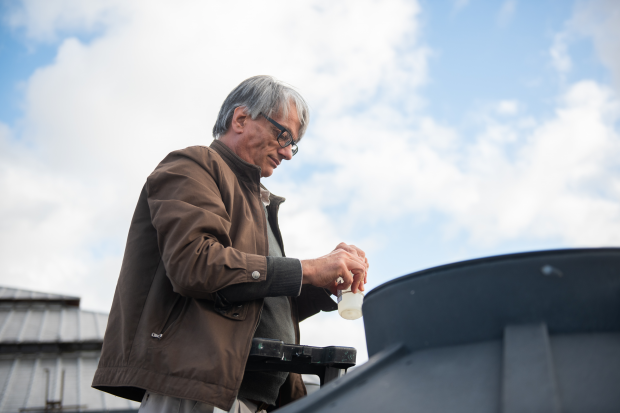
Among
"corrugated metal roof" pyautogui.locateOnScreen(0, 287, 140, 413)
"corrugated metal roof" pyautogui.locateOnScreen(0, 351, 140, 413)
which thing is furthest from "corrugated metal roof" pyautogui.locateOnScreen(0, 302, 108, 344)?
"corrugated metal roof" pyautogui.locateOnScreen(0, 351, 140, 413)

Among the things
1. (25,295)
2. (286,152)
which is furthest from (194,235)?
(25,295)

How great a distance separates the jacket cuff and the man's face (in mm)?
716

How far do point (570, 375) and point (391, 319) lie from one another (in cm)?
41

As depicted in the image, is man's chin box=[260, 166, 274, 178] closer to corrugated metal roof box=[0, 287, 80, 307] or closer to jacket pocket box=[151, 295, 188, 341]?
jacket pocket box=[151, 295, 188, 341]

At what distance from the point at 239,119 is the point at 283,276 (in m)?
0.96

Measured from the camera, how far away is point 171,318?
1.58m

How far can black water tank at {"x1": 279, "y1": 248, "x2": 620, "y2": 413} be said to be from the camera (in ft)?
2.39

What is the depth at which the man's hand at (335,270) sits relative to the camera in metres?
1.72

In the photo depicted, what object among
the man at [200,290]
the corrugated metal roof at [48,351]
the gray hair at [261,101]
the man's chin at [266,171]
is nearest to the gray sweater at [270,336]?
the man at [200,290]

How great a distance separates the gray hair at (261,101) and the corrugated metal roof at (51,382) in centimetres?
319

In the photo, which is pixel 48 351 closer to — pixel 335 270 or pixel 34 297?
pixel 34 297

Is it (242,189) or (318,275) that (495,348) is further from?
(242,189)

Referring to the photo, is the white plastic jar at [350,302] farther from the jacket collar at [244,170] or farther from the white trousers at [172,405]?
the white trousers at [172,405]

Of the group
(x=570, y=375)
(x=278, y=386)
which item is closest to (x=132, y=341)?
(x=278, y=386)
